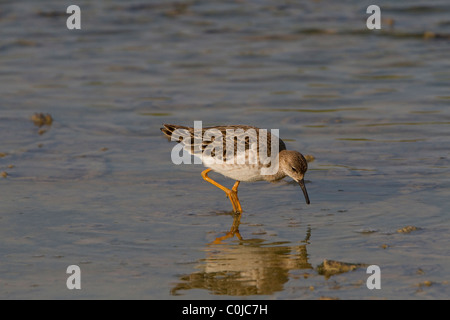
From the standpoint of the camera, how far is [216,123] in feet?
39.1

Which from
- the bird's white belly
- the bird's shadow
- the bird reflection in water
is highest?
the bird's white belly

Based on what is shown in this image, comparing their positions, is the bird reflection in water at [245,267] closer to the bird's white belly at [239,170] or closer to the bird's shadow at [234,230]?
the bird's shadow at [234,230]

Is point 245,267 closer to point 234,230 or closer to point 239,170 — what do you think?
point 234,230

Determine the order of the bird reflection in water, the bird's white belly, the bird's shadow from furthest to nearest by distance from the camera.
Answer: the bird's white belly < the bird's shadow < the bird reflection in water

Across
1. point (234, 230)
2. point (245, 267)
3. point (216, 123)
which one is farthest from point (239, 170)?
point (216, 123)

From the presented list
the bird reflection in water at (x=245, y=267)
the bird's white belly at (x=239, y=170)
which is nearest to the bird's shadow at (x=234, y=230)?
the bird reflection in water at (x=245, y=267)

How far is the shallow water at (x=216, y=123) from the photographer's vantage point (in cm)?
664

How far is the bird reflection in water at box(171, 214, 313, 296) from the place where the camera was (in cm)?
629

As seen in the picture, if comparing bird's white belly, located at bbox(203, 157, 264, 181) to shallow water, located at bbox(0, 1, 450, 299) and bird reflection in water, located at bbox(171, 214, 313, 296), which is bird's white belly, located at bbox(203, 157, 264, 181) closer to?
shallow water, located at bbox(0, 1, 450, 299)

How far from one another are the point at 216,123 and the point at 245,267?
17.7ft

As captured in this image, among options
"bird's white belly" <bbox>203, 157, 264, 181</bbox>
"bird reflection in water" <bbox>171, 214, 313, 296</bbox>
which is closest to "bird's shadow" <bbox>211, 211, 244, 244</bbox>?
"bird reflection in water" <bbox>171, 214, 313, 296</bbox>

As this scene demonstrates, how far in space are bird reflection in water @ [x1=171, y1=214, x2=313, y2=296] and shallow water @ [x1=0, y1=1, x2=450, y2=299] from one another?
0.02m

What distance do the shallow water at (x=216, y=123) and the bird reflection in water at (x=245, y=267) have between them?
0.9 inches
